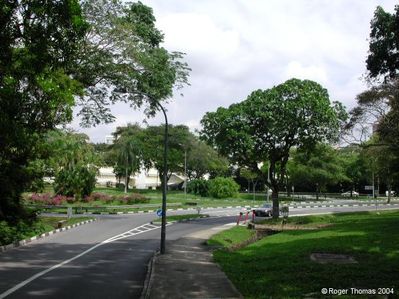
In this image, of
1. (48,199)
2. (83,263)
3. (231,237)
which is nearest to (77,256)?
(83,263)

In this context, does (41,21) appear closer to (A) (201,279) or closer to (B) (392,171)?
(A) (201,279)

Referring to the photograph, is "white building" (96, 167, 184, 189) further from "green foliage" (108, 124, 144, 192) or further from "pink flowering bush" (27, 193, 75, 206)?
"pink flowering bush" (27, 193, 75, 206)

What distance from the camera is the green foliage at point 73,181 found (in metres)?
45.7

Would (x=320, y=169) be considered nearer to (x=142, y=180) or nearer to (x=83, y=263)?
(x=142, y=180)

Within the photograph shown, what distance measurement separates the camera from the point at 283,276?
42.8 ft

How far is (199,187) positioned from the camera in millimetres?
71812

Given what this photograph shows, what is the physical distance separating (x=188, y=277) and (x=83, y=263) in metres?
4.65

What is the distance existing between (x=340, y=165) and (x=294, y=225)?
137ft

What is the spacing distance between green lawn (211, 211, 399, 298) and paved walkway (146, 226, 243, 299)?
413 mm

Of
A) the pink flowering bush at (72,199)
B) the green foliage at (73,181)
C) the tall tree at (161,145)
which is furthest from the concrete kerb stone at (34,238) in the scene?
the tall tree at (161,145)

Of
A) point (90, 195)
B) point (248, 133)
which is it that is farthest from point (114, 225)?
point (90, 195)

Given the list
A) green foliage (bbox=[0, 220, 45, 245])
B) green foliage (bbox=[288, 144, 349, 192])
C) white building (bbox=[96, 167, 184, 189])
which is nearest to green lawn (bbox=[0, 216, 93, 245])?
green foliage (bbox=[0, 220, 45, 245])

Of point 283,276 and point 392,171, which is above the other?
point 392,171

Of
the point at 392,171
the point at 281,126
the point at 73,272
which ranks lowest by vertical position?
the point at 73,272
